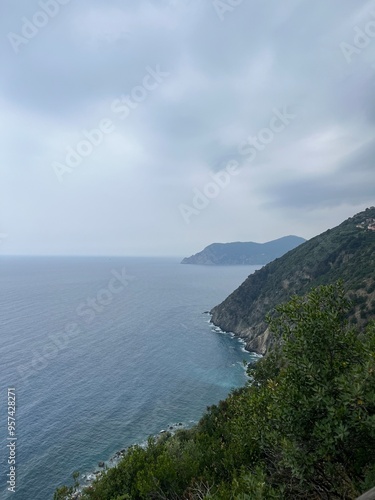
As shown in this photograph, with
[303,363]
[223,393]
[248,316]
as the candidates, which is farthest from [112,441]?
[248,316]

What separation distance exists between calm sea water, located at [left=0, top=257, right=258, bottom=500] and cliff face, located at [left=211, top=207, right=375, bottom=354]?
7778 millimetres

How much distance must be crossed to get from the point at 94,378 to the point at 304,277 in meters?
73.1

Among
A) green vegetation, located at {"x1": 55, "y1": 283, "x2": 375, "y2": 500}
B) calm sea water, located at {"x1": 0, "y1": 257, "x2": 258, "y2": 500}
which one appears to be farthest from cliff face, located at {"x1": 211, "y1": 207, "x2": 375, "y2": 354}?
green vegetation, located at {"x1": 55, "y1": 283, "x2": 375, "y2": 500}

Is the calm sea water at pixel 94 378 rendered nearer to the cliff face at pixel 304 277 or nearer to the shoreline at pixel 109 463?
the shoreline at pixel 109 463

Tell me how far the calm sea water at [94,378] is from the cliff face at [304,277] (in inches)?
306

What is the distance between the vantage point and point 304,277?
102m

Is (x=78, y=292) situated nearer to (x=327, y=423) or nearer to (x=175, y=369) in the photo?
(x=175, y=369)

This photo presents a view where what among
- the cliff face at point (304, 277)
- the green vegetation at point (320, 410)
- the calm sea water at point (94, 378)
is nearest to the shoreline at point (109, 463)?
the calm sea water at point (94, 378)

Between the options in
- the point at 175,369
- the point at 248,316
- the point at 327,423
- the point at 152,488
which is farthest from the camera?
the point at 248,316

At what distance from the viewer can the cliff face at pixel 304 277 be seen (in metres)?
81.6

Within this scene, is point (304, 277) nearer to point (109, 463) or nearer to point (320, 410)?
point (109, 463)

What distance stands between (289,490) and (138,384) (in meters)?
56.2

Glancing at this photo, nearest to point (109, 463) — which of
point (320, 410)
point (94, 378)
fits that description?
point (94, 378)

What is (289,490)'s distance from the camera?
11.0 m
